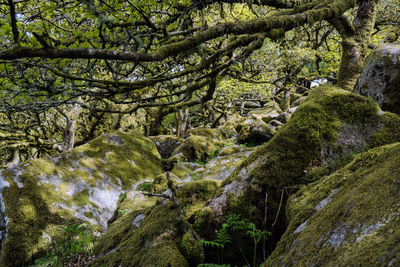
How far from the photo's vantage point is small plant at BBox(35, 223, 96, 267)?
5434 mm

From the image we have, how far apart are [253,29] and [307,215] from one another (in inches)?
99.8

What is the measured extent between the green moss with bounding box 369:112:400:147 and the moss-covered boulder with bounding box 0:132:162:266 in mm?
7193

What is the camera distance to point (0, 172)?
6.57m

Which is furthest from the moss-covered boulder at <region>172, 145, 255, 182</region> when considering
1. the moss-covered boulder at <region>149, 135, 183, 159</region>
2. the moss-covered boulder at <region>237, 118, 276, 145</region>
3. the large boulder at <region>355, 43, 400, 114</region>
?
the large boulder at <region>355, 43, 400, 114</region>

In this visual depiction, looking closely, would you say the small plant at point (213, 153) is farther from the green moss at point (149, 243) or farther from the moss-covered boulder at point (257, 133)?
the green moss at point (149, 243)

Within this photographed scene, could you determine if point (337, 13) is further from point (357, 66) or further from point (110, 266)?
point (110, 266)

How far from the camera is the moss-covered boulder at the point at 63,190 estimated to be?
18.6 ft

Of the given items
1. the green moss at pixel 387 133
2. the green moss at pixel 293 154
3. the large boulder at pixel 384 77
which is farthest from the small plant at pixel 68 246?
the large boulder at pixel 384 77

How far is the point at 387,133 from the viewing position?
3635 mm

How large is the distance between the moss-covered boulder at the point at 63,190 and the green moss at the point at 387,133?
719 centimetres

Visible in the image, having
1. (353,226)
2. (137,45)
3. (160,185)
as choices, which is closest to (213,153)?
(160,185)

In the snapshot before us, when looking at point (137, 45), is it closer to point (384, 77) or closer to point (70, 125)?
point (384, 77)

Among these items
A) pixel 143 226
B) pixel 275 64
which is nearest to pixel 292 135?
pixel 143 226

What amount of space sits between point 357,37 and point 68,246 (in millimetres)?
9885
